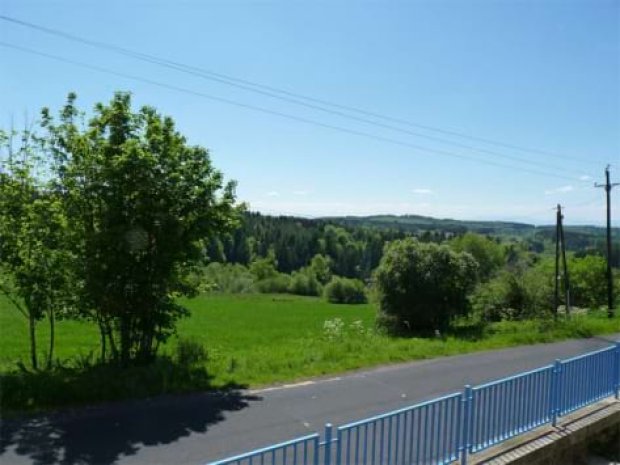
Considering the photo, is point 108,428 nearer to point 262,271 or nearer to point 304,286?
point 304,286

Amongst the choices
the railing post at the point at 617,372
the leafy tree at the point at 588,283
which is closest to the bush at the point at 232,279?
the leafy tree at the point at 588,283

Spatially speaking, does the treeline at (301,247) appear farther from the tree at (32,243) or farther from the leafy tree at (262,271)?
the tree at (32,243)

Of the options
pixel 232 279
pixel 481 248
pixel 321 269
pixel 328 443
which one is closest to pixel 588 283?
pixel 481 248

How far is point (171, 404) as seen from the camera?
986cm

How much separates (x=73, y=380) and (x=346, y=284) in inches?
2935

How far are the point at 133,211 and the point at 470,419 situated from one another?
24.6ft

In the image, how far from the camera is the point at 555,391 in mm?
8250

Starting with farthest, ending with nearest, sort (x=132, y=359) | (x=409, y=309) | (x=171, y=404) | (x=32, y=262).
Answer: (x=409, y=309) < (x=132, y=359) < (x=32, y=262) < (x=171, y=404)

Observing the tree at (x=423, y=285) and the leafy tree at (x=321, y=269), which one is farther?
the leafy tree at (x=321, y=269)

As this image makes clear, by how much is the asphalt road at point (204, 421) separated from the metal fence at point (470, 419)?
0.89 m

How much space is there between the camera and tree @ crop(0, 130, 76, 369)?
10.9 m

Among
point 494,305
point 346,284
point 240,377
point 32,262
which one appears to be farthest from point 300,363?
point 346,284

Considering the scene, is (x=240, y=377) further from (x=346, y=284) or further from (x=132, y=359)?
(x=346, y=284)

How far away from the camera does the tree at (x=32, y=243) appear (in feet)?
35.8
